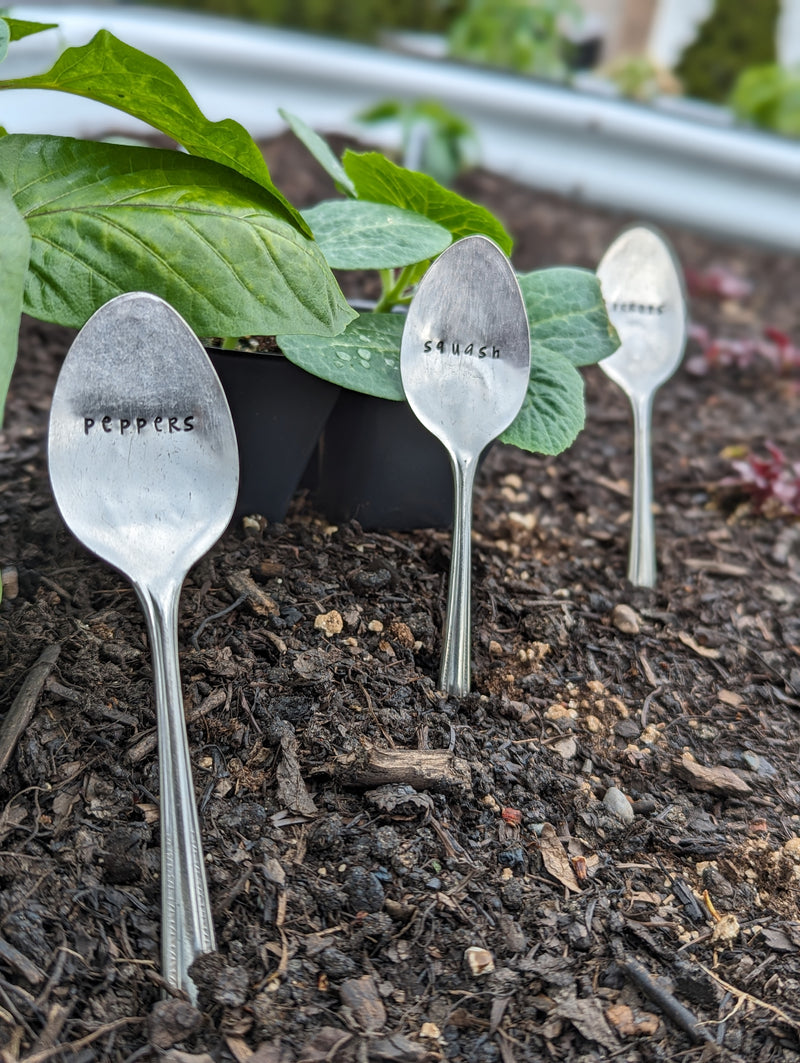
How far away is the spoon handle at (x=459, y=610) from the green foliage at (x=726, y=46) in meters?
2.90

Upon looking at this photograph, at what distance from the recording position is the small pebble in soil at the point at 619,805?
668 mm

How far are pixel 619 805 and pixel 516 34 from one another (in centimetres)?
247

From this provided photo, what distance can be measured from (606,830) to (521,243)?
4.02 feet

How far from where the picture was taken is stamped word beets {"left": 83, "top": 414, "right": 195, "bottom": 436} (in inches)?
25.8

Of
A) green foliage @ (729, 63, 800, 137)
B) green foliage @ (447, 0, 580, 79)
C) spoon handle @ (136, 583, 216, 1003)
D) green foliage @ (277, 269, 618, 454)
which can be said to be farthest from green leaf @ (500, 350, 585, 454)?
green foliage @ (447, 0, 580, 79)

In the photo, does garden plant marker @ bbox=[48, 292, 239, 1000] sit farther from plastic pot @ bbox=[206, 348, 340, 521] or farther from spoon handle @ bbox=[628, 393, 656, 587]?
spoon handle @ bbox=[628, 393, 656, 587]

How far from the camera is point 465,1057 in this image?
52cm

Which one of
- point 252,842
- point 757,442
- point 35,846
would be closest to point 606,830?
point 252,842

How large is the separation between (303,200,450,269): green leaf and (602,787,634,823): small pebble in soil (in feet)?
1.43

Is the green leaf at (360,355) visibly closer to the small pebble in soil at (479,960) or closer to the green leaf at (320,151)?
the green leaf at (320,151)

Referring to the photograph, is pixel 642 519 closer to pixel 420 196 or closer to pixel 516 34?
pixel 420 196

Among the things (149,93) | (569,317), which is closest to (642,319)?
(569,317)

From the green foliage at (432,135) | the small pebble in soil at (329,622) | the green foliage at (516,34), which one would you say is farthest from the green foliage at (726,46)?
the small pebble in soil at (329,622)

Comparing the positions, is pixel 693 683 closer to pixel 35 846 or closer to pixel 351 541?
pixel 351 541
